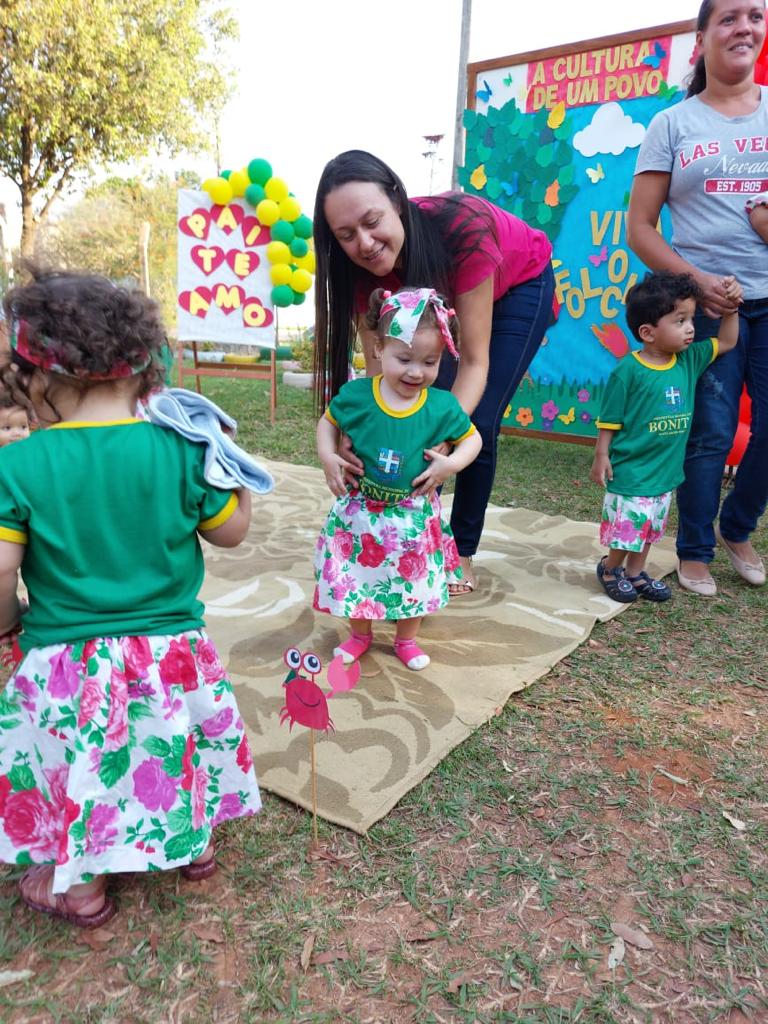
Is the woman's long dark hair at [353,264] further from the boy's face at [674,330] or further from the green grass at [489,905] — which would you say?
the green grass at [489,905]

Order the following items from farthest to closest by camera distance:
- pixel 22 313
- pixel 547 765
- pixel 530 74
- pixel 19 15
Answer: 1. pixel 19 15
2. pixel 530 74
3. pixel 547 765
4. pixel 22 313

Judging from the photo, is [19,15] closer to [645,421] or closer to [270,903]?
[645,421]

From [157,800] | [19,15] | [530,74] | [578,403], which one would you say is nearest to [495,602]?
[157,800]

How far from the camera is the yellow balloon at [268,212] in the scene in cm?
538

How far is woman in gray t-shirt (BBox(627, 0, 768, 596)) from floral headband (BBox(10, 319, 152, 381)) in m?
2.17

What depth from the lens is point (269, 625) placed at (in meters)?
2.39

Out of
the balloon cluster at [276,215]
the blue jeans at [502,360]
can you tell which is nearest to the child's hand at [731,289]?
the blue jeans at [502,360]

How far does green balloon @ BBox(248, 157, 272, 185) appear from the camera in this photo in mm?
5340

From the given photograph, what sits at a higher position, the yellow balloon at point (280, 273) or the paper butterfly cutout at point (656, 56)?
the paper butterfly cutout at point (656, 56)

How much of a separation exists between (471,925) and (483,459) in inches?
64.0

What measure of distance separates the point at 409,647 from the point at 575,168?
3.87 metres

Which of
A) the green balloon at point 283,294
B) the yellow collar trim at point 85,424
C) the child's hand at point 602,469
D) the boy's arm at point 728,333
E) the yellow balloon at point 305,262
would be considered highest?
the yellow balloon at point 305,262

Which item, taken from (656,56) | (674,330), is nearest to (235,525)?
(674,330)

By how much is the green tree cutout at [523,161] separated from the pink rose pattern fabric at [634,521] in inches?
113
